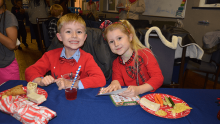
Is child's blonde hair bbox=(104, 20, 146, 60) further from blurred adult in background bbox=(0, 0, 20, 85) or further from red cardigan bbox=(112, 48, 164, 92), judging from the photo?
blurred adult in background bbox=(0, 0, 20, 85)

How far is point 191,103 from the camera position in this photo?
0.99 metres

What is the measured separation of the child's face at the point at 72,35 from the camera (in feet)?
4.50

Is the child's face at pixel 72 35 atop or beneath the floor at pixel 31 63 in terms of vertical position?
atop

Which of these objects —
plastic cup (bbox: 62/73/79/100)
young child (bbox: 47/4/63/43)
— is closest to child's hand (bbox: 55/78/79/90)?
plastic cup (bbox: 62/73/79/100)

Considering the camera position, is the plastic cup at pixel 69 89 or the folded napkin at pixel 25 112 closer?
the folded napkin at pixel 25 112

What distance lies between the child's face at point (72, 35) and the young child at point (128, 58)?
0.91ft

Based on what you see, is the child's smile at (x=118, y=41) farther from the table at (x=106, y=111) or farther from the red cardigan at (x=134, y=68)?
the table at (x=106, y=111)

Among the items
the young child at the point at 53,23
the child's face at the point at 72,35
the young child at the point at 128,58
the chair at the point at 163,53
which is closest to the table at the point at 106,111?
the young child at the point at 128,58

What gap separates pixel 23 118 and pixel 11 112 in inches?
3.4

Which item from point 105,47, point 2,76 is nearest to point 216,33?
point 105,47

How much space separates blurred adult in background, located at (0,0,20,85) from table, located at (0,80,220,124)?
625mm

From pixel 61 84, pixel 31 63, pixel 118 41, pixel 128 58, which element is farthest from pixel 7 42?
pixel 31 63

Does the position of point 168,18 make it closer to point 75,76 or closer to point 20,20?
point 75,76

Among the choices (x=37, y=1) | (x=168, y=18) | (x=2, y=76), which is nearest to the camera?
(x=2, y=76)
